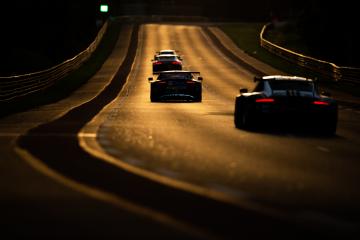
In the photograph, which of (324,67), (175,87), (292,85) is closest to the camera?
(292,85)

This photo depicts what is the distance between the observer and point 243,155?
660 inches

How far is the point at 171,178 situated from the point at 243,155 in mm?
3830

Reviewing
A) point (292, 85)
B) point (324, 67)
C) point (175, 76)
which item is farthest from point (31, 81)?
point (292, 85)

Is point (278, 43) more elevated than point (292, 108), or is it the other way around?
point (292, 108)

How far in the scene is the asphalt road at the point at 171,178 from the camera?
9.19 m

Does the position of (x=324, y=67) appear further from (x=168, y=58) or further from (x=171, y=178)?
(x=171, y=178)

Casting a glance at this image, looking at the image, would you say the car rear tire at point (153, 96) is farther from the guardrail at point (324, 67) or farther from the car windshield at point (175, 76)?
the guardrail at point (324, 67)

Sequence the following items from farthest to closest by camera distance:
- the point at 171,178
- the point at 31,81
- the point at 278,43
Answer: the point at 278,43 → the point at 31,81 → the point at 171,178

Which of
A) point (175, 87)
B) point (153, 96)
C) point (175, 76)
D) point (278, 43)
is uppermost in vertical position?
point (175, 76)

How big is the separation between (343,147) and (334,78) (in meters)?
40.9

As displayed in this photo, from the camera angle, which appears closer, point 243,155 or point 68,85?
point 243,155

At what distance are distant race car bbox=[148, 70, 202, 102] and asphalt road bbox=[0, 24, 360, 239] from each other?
9.91m

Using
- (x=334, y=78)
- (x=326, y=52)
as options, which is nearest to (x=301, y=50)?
(x=326, y=52)

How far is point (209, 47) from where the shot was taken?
10188 centimetres
